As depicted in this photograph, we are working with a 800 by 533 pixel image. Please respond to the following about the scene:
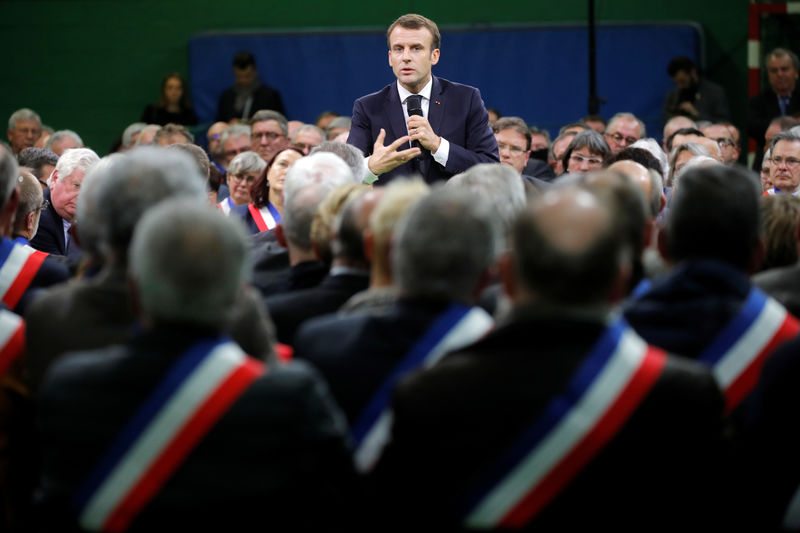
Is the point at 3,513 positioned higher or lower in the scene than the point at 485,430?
lower

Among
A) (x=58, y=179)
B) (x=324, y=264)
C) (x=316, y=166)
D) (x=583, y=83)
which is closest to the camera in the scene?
(x=324, y=264)

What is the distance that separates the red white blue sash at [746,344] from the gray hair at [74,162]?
3.15 meters

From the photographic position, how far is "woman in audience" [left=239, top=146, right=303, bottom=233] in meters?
4.66

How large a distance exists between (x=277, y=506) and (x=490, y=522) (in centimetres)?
35

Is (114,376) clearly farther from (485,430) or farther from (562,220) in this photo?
(562,220)

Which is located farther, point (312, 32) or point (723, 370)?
point (312, 32)

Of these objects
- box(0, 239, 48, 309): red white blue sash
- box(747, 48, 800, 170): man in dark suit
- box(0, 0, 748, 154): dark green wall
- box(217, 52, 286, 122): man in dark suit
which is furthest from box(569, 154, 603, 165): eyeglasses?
box(0, 0, 748, 154): dark green wall

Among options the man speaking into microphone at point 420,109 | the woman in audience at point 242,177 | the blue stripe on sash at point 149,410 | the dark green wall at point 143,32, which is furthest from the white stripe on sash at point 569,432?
the dark green wall at point 143,32

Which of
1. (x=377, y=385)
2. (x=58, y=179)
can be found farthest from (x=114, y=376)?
(x=58, y=179)

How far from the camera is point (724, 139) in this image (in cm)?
719

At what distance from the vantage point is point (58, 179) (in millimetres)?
4668

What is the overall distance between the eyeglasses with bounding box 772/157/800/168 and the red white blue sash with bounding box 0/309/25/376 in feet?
13.0

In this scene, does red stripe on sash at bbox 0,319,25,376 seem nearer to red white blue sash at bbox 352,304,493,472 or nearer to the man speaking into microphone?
red white blue sash at bbox 352,304,493,472

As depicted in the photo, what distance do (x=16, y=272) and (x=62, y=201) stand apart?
6.52ft
